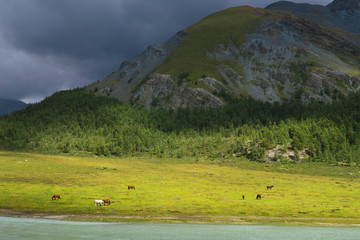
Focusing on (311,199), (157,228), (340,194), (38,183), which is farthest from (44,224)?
(340,194)

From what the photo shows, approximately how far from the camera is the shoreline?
57938 mm

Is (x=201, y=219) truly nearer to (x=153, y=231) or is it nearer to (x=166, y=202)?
(x=153, y=231)

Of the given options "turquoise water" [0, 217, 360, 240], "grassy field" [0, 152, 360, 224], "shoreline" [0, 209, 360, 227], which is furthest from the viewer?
"grassy field" [0, 152, 360, 224]

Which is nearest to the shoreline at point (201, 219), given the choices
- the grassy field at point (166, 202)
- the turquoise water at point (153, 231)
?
the grassy field at point (166, 202)

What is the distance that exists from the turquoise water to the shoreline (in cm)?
318

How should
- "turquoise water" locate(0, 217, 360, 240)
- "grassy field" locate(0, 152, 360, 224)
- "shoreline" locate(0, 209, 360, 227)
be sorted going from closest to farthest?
"turquoise water" locate(0, 217, 360, 240), "shoreline" locate(0, 209, 360, 227), "grassy field" locate(0, 152, 360, 224)

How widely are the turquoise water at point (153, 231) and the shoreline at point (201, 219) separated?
318cm

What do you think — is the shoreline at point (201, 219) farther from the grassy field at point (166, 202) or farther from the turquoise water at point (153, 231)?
the turquoise water at point (153, 231)

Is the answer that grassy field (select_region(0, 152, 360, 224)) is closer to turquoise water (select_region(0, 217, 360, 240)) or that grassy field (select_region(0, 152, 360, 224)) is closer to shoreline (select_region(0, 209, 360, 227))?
shoreline (select_region(0, 209, 360, 227))

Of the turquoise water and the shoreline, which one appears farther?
the shoreline

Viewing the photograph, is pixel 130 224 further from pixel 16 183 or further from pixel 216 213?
A: pixel 16 183

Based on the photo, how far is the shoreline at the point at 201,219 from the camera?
57.9 metres

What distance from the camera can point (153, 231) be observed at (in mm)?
48000

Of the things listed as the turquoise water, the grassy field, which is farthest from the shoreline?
the turquoise water
